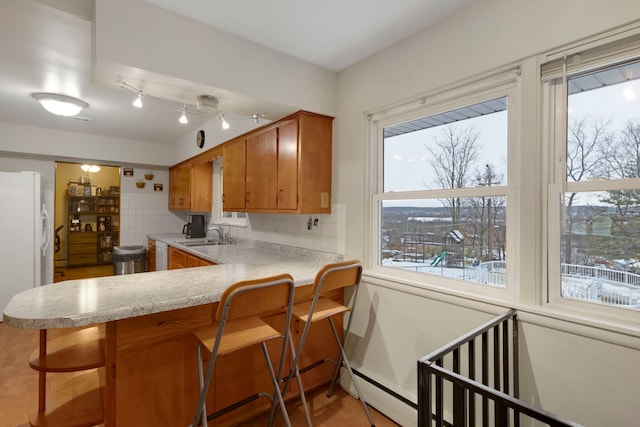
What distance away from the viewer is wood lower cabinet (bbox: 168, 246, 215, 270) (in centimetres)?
307

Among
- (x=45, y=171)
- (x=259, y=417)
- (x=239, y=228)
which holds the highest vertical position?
(x=45, y=171)

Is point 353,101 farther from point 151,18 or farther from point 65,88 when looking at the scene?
point 65,88

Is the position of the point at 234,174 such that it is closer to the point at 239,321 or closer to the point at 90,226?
the point at 239,321

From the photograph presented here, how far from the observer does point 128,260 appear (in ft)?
14.9

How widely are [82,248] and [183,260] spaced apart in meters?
4.63

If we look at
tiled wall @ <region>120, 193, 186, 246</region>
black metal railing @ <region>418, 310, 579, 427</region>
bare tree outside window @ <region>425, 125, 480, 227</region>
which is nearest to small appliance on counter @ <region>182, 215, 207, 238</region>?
tiled wall @ <region>120, 193, 186, 246</region>

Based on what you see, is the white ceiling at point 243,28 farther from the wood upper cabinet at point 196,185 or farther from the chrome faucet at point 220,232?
the chrome faucet at point 220,232

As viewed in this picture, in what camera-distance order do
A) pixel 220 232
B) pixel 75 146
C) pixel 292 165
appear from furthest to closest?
pixel 75 146 → pixel 220 232 → pixel 292 165

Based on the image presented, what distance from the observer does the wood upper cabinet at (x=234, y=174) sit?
3.07m

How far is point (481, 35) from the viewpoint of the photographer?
1.59m

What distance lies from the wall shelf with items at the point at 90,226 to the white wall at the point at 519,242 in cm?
653

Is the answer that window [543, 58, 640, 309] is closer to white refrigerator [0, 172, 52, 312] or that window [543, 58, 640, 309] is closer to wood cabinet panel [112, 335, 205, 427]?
wood cabinet panel [112, 335, 205, 427]

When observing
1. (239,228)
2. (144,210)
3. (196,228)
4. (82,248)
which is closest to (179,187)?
(196,228)

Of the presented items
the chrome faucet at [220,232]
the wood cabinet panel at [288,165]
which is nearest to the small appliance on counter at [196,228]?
the chrome faucet at [220,232]
